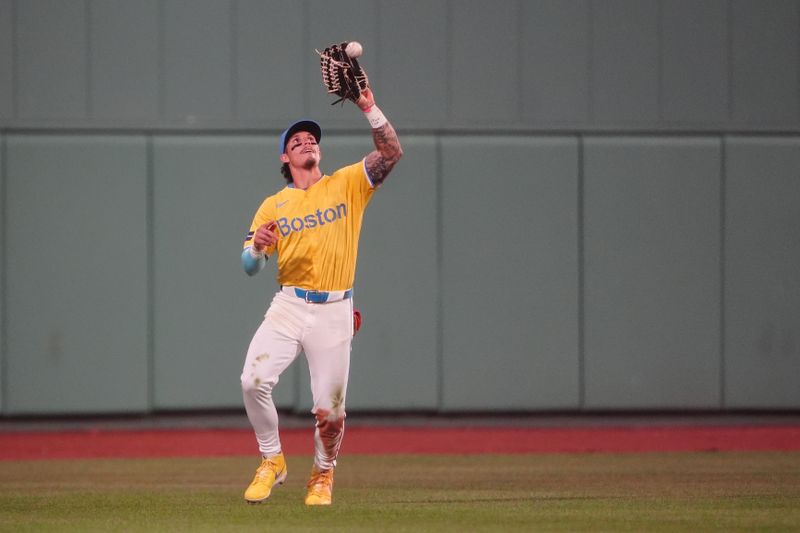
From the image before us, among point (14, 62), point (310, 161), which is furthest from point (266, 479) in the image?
point (14, 62)

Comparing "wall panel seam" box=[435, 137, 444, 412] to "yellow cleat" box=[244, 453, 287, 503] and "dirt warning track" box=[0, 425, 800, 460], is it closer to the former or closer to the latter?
"dirt warning track" box=[0, 425, 800, 460]

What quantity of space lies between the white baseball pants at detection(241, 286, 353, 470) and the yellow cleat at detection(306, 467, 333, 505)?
22 cm

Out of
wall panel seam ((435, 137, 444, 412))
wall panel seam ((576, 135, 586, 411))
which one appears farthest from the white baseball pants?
wall panel seam ((576, 135, 586, 411))

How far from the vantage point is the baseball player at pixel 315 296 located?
21.8 ft

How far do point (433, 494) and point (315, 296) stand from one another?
1582 mm

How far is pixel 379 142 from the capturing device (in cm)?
669

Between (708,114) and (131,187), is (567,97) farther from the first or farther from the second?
(131,187)

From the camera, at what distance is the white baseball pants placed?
21.6ft

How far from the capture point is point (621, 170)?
487 inches

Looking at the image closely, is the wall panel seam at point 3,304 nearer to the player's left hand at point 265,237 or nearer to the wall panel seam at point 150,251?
the wall panel seam at point 150,251

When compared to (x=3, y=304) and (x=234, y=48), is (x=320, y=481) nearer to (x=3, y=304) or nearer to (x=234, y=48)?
(x=3, y=304)

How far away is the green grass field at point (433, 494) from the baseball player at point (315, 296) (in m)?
0.35

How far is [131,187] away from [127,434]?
2.35 meters

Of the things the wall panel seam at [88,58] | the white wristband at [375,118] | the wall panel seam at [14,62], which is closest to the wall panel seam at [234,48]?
the wall panel seam at [88,58]
